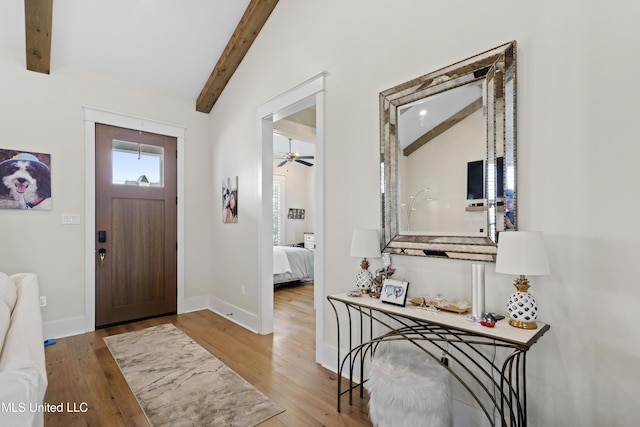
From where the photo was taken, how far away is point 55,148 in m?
3.48

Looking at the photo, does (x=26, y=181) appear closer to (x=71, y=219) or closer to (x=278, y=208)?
(x=71, y=219)

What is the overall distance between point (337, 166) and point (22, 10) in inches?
130

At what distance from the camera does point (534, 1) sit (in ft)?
5.39

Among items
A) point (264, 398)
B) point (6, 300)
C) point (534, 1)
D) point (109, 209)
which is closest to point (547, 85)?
point (534, 1)

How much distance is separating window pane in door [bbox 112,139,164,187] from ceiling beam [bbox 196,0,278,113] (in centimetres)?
94

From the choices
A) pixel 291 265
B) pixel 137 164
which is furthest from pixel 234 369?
pixel 291 265

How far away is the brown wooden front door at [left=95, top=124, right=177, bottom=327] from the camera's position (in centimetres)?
379

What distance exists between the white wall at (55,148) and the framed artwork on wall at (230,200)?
4.25 ft

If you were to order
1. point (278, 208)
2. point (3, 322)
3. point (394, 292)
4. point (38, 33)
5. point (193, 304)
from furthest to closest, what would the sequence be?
point (278, 208), point (193, 304), point (38, 33), point (394, 292), point (3, 322)

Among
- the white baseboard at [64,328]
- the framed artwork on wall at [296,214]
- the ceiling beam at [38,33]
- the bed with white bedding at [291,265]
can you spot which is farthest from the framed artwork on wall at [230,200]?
the framed artwork on wall at [296,214]

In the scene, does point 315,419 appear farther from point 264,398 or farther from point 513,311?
point 513,311

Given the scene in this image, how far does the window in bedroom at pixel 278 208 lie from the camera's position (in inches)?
336

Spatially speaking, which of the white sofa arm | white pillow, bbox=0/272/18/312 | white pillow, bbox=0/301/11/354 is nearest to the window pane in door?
white pillow, bbox=0/272/18/312

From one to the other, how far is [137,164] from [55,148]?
81 centimetres
